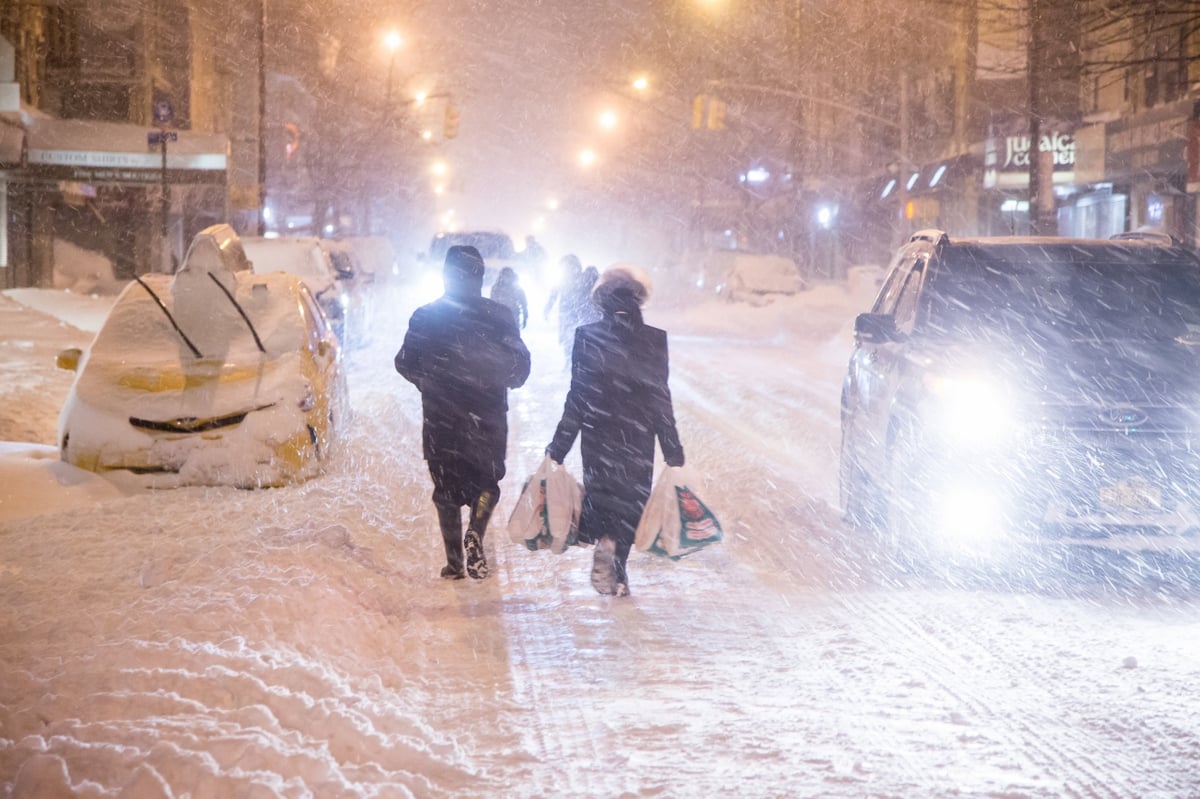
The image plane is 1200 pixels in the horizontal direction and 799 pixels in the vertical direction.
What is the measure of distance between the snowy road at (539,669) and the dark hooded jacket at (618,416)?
1.76ft

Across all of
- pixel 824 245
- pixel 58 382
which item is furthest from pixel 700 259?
pixel 58 382

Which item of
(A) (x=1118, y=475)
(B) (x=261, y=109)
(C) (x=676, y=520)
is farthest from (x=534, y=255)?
(A) (x=1118, y=475)

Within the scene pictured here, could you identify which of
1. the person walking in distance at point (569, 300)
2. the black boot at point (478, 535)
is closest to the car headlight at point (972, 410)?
the black boot at point (478, 535)

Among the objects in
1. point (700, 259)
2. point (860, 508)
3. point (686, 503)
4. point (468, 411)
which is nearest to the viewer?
point (686, 503)

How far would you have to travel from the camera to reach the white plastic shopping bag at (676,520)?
6781 mm

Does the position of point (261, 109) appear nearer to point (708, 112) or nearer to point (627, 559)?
point (708, 112)

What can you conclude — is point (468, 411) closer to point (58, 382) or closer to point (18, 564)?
point (18, 564)

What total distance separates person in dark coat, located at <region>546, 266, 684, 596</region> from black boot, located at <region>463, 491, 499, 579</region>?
64 centimetres

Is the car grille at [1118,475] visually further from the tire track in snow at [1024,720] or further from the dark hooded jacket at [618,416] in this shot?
the dark hooded jacket at [618,416]

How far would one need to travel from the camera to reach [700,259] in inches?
1881

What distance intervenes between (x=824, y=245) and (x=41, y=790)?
52.8 m

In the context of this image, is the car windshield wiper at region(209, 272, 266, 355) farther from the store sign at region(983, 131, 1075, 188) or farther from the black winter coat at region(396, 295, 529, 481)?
the store sign at region(983, 131, 1075, 188)

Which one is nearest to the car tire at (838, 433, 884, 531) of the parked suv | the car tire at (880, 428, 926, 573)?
the parked suv

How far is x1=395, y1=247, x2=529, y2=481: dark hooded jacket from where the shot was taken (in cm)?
723
